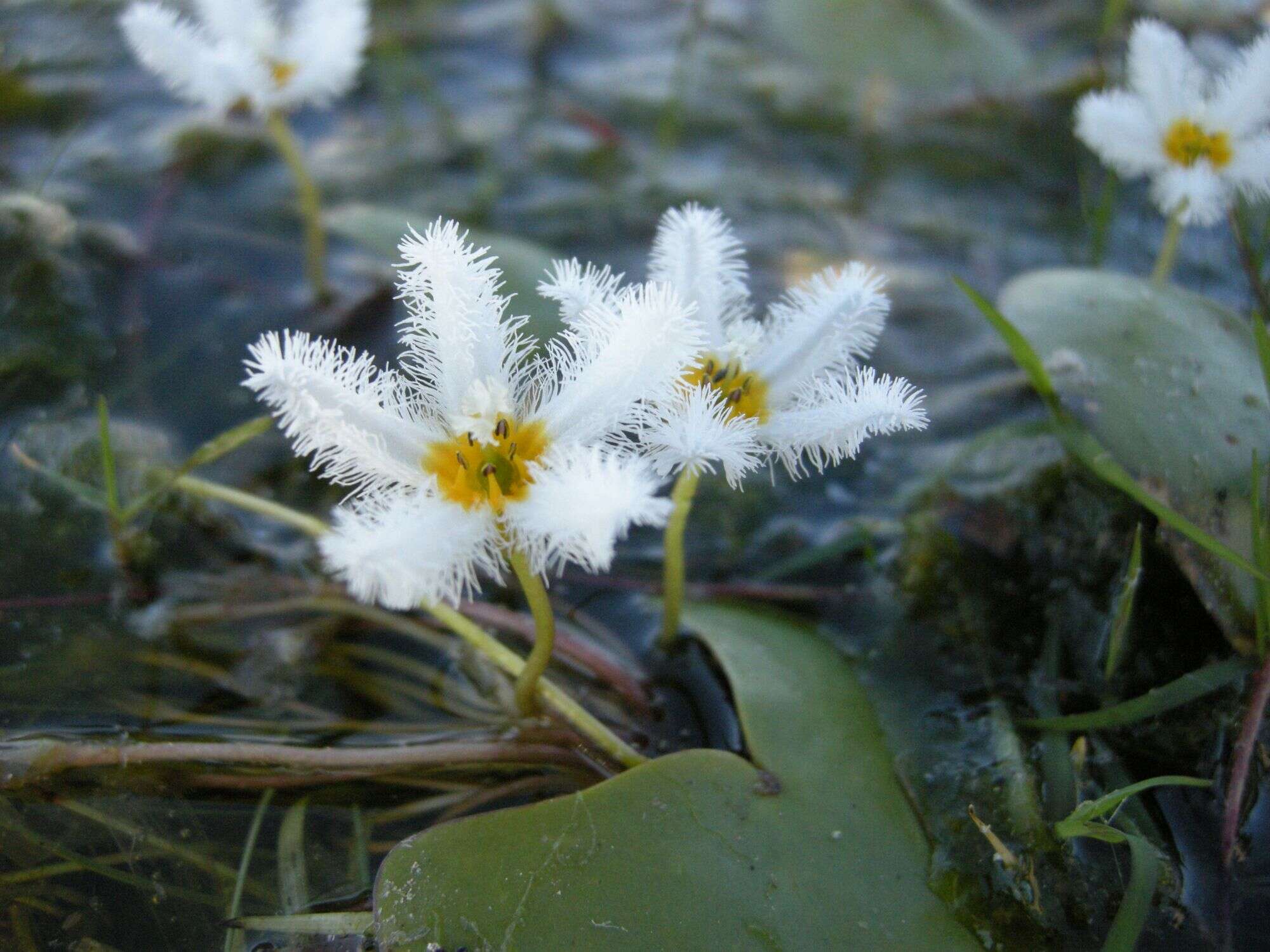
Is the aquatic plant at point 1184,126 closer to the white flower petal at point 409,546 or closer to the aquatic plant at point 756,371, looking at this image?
the aquatic plant at point 756,371

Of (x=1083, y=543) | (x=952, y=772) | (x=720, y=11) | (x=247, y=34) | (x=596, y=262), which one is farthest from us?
(x=720, y=11)

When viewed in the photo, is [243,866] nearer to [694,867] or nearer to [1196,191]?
[694,867]

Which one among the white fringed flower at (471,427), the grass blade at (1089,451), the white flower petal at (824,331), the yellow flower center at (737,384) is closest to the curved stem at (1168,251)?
the grass blade at (1089,451)

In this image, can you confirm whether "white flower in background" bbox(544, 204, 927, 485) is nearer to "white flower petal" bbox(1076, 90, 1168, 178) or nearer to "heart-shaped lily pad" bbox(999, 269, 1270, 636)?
"heart-shaped lily pad" bbox(999, 269, 1270, 636)

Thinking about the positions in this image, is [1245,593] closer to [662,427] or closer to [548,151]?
[662,427]

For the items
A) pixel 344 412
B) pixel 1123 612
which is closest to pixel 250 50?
pixel 344 412

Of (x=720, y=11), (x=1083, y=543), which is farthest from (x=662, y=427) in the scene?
(x=720, y=11)

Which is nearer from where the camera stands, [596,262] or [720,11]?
[596,262]
